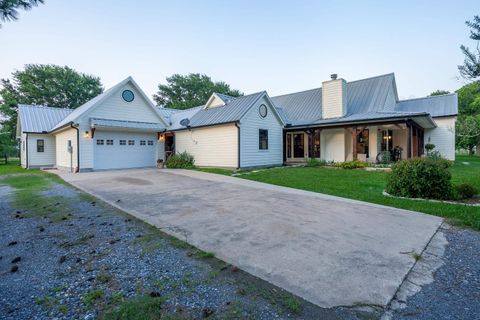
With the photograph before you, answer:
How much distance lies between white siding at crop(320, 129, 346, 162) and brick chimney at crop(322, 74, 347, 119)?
1154 mm

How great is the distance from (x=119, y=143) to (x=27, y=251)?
46.6ft

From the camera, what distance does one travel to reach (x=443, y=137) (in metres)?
18.4

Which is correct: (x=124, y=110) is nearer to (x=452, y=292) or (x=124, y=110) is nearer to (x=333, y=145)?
(x=333, y=145)

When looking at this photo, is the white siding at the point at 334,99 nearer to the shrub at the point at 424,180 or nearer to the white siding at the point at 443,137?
the white siding at the point at 443,137

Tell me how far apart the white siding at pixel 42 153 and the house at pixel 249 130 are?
0.06 metres

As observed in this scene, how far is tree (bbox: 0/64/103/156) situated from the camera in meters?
31.7

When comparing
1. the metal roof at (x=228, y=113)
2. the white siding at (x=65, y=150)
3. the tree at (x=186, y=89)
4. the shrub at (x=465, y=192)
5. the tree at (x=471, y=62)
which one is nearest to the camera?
the tree at (x=471, y=62)

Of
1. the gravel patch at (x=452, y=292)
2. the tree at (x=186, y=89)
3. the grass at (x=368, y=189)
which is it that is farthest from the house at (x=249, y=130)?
the tree at (x=186, y=89)

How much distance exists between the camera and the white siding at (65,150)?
1493 centimetres

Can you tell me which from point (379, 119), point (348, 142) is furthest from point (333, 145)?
point (379, 119)

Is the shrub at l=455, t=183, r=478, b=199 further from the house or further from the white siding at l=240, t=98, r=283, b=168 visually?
the white siding at l=240, t=98, r=283, b=168

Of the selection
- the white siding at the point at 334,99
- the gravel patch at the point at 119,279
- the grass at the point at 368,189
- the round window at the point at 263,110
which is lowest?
the gravel patch at the point at 119,279

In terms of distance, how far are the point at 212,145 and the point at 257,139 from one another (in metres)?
2.89

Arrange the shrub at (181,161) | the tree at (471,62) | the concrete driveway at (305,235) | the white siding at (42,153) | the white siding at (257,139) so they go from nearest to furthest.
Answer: the concrete driveway at (305,235) < the tree at (471,62) < the white siding at (257,139) < the shrub at (181,161) < the white siding at (42,153)
